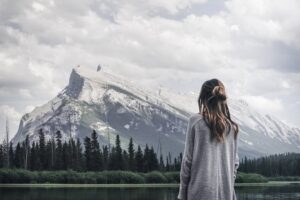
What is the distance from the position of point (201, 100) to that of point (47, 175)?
149m

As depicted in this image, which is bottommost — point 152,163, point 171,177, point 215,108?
point 171,177

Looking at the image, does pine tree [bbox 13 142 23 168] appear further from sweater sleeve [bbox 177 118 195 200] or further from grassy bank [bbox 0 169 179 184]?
sweater sleeve [bbox 177 118 195 200]

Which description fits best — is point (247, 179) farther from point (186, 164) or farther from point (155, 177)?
point (186, 164)

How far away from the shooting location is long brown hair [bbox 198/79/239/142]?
744cm

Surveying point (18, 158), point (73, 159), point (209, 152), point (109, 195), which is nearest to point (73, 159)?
point (73, 159)

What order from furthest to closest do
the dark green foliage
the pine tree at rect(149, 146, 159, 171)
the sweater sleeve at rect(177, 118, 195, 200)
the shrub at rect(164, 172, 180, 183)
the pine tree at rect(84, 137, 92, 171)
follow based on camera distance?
1. the dark green foliage
2. the pine tree at rect(149, 146, 159, 171)
3. the pine tree at rect(84, 137, 92, 171)
4. the shrub at rect(164, 172, 180, 183)
5. the sweater sleeve at rect(177, 118, 195, 200)

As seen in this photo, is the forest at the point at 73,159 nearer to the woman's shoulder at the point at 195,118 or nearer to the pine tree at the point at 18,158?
the pine tree at the point at 18,158

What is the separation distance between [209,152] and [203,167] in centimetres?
21

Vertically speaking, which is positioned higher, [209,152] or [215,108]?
[215,108]

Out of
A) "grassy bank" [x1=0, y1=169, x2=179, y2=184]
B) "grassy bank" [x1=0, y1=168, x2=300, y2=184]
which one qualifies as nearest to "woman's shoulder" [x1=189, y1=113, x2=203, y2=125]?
"grassy bank" [x1=0, y1=168, x2=300, y2=184]

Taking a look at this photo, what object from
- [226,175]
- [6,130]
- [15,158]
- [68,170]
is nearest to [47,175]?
[68,170]

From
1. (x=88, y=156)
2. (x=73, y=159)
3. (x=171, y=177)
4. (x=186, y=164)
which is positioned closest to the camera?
(x=186, y=164)

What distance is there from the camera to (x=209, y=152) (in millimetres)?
7512

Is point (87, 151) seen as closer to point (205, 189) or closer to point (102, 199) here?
point (102, 199)
